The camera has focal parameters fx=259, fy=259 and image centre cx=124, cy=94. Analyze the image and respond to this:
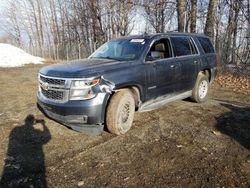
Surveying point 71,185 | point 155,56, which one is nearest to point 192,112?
point 155,56

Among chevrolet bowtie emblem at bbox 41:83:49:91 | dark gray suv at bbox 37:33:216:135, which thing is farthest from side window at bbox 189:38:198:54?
chevrolet bowtie emblem at bbox 41:83:49:91

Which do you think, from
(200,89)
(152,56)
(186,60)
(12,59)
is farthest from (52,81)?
(12,59)

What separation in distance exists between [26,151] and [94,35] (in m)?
27.1

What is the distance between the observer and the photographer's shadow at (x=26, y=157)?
343 centimetres

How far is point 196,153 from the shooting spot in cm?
419

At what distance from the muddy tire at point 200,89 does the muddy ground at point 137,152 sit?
76 cm

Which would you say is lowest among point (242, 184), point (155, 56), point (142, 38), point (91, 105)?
point (242, 184)

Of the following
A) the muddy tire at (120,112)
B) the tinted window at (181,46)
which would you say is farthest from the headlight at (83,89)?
the tinted window at (181,46)

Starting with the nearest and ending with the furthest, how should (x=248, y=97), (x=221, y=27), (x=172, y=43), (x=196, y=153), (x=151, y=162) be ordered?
(x=151, y=162)
(x=196, y=153)
(x=172, y=43)
(x=248, y=97)
(x=221, y=27)

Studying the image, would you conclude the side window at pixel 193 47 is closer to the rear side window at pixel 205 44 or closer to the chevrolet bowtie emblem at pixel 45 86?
the rear side window at pixel 205 44

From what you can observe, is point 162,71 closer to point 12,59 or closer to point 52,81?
point 52,81

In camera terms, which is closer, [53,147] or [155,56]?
[53,147]

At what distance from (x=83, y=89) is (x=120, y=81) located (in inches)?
28.7

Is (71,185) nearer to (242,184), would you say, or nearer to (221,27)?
(242,184)
